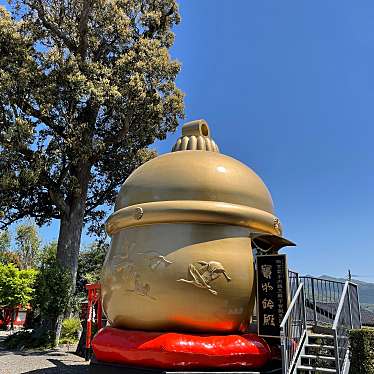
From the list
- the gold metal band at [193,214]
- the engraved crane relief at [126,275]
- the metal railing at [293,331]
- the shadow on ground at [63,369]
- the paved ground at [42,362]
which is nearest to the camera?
the metal railing at [293,331]

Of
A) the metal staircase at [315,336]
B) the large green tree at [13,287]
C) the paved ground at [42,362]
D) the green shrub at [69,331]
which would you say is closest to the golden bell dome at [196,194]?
the metal staircase at [315,336]

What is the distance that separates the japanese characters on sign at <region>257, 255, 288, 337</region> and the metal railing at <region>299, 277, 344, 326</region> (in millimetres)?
1964

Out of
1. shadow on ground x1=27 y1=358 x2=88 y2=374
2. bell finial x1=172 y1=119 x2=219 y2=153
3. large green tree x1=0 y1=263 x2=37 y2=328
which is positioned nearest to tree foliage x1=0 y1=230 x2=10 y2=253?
large green tree x1=0 y1=263 x2=37 y2=328

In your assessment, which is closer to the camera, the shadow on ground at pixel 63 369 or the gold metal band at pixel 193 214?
the gold metal band at pixel 193 214

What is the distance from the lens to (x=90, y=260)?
146 ft

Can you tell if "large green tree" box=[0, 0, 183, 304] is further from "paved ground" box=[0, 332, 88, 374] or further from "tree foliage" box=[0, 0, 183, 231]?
"paved ground" box=[0, 332, 88, 374]

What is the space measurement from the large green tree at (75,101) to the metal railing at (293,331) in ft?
45.8

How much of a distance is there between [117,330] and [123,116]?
14815 mm

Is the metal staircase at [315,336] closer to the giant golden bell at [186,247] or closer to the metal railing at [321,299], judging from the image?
the metal railing at [321,299]

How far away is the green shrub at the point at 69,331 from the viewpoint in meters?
22.2

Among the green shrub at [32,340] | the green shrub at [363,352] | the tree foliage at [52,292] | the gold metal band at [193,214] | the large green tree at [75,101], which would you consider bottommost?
the green shrub at [32,340]

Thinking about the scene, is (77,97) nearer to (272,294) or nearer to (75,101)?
(75,101)

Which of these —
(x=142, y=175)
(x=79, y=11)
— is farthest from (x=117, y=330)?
(x=79, y=11)

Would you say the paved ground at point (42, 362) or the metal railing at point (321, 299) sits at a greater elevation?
the metal railing at point (321, 299)
